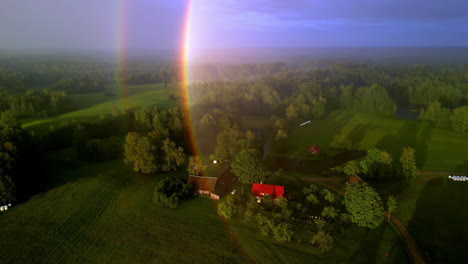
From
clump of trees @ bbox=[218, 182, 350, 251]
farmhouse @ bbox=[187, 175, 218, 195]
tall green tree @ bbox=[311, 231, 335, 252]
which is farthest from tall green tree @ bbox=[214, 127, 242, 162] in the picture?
tall green tree @ bbox=[311, 231, 335, 252]

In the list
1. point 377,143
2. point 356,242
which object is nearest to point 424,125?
point 377,143

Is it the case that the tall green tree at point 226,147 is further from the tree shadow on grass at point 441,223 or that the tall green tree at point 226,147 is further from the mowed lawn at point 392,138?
the tree shadow on grass at point 441,223

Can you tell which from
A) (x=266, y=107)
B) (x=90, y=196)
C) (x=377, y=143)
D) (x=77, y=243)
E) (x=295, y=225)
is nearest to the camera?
(x=77, y=243)

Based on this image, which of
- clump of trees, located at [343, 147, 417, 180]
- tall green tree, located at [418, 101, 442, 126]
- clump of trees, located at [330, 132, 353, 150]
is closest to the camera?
clump of trees, located at [343, 147, 417, 180]

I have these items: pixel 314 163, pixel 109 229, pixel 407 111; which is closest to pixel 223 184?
pixel 109 229

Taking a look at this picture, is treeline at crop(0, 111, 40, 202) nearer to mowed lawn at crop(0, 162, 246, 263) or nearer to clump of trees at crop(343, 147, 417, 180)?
mowed lawn at crop(0, 162, 246, 263)

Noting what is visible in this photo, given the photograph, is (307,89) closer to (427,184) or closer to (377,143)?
(377,143)

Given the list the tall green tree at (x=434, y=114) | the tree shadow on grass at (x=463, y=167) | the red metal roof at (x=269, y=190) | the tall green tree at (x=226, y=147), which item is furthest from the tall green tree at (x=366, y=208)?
the tall green tree at (x=434, y=114)
